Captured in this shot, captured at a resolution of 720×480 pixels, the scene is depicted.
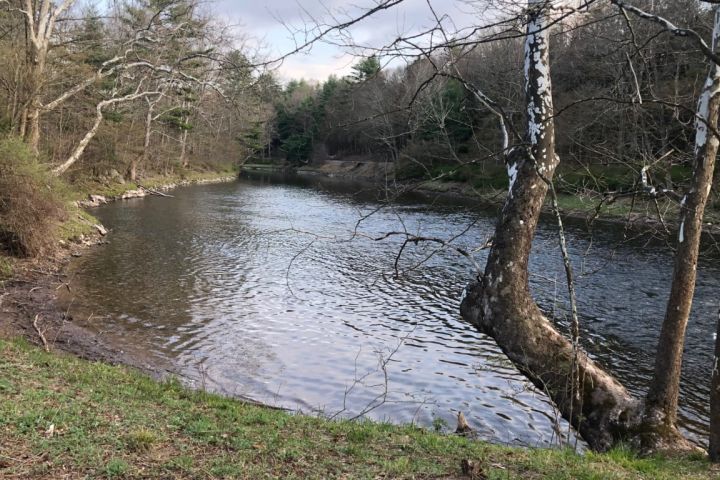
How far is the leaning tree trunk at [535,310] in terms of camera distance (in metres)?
6.09

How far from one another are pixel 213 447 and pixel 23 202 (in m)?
13.7

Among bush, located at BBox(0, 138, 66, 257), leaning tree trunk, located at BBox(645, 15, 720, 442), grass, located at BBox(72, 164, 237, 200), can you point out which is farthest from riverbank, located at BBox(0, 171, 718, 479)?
grass, located at BBox(72, 164, 237, 200)

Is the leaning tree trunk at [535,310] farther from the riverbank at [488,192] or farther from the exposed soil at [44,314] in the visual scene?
the exposed soil at [44,314]

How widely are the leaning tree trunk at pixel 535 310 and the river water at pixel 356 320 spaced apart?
0.86 metres

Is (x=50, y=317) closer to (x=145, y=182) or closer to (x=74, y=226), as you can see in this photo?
(x=74, y=226)

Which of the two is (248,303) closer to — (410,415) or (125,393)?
(410,415)

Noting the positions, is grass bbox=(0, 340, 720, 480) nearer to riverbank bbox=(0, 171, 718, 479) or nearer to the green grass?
riverbank bbox=(0, 171, 718, 479)

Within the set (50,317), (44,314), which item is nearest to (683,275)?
(50,317)

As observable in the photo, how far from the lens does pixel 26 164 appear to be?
15.9 meters

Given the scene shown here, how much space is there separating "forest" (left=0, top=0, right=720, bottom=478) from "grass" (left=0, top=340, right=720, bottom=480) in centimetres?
109

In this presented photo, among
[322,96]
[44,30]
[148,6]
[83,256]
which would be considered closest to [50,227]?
[83,256]

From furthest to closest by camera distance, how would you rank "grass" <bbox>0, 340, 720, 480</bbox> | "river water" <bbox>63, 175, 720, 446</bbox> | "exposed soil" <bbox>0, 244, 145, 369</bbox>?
"exposed soil" <bbox>0, 244, 145, 369</bbox> < "river water" <bbox>63, 175, 720, 446</bbox> < "grass" <bbox>0, 340, 720, 480</bbox>

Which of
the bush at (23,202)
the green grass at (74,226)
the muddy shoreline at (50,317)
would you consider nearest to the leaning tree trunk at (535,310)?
the muddy shoreline at (50,317)

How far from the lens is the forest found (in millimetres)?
5816
